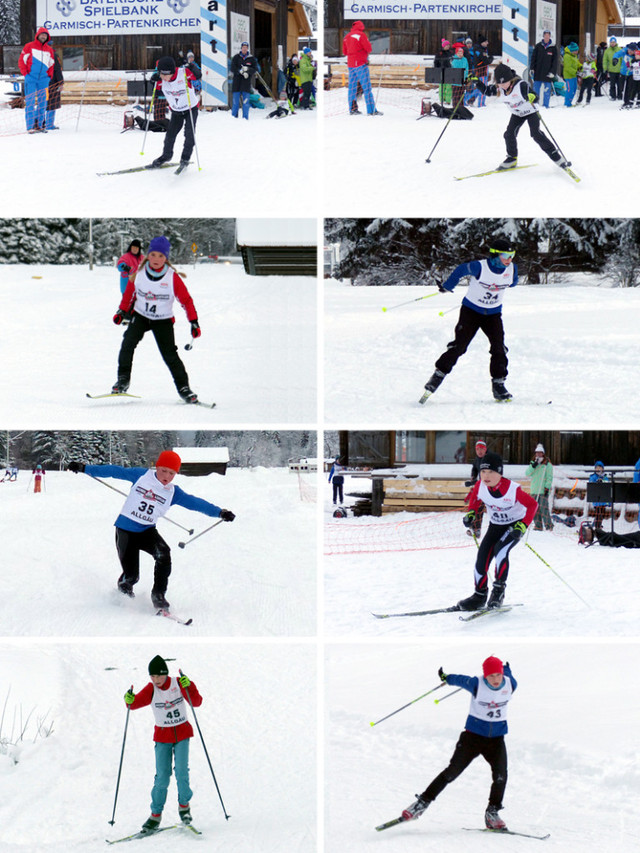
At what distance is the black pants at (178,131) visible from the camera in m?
6.92

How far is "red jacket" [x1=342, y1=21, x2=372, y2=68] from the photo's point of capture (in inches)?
311

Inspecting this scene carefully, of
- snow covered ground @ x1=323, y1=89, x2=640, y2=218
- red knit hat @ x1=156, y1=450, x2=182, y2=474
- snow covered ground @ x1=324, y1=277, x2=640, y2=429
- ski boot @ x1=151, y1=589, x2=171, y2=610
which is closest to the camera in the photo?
red knit hat @ x1=156, y1=450, x2=182, y2=474

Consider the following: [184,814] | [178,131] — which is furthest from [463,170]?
[184,814]

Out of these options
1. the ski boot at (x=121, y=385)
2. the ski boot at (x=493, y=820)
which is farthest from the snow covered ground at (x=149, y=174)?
the ski boot at (x=493, y=820)

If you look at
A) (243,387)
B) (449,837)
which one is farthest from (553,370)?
(449,837)

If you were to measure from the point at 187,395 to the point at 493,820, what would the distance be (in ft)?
9.76

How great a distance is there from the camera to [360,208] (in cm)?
680

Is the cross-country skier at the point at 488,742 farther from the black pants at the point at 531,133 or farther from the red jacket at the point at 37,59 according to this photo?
the red jacket at the point at 37,59

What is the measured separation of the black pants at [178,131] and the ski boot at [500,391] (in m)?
2.79

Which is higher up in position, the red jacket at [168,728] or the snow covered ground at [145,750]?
the red jacket at [168,728]

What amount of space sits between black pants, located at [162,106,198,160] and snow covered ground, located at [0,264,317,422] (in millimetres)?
1351

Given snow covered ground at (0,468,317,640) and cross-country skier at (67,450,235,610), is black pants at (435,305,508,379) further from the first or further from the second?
snow covered ground at (0,468,317,640)

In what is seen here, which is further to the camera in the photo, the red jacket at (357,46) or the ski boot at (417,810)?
the red jacket at (357,46)

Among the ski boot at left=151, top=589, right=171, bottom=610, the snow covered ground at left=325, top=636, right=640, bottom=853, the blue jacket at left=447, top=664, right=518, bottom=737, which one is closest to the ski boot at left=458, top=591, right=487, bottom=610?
the snow covered ground at left=325, top=636, right=640, bottom=853
